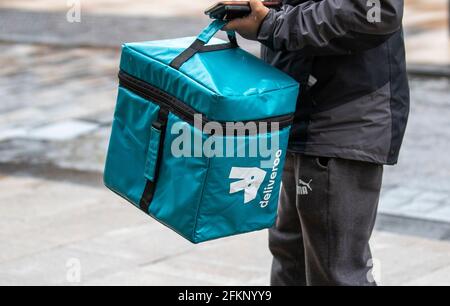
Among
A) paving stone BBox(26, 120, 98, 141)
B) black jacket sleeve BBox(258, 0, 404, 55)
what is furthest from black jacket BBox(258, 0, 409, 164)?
paving stone BBox(26, 120, 98, 141)

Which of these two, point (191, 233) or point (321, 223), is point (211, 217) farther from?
point (321, 223)

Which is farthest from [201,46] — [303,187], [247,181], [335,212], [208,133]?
[335,212]

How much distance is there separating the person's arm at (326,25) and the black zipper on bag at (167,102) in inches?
10.8

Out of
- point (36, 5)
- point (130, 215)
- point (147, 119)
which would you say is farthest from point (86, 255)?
point (36, 5)

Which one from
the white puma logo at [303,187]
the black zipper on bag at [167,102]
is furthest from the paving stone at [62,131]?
the white puma logo at [303,187]

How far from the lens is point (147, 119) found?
12.0 feet

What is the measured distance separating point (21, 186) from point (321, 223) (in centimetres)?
415

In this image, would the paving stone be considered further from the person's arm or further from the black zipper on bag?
the person's arm

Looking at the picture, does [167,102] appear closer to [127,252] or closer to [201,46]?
[201,46]

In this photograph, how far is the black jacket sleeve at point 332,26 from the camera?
3.44 meters

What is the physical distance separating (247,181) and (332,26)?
60cm

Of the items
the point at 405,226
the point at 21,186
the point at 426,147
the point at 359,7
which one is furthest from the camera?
the point at 426,147

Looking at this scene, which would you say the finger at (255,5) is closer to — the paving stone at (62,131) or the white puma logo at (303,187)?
the white puma logo at (303,187)

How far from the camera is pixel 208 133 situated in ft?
11.0
